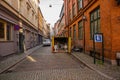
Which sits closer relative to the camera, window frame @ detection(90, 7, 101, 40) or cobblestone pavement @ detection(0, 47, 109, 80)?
cobblestone pavement @ detection(0, 47, 109, 80)

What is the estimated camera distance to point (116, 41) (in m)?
11.9

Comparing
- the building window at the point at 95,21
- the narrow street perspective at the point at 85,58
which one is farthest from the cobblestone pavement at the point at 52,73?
the building window at the point at 95,21

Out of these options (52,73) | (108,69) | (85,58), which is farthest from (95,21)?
(52,73)

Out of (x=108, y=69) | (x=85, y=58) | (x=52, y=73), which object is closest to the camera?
(x=52, y=73)

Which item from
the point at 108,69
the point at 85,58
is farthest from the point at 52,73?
the point at 85,58

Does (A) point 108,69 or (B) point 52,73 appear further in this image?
(A) point 108,69

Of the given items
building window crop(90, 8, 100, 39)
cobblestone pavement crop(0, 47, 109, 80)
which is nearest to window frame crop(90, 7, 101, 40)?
building window crop(90, 8, 100, 39)

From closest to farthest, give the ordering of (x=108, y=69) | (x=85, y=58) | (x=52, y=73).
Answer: (x=52, y=73) < (x=108, y=69) < (x=85, y=58)

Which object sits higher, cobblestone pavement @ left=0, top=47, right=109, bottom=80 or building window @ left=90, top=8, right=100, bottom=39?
building window @ left=90, top=8, right=100, bottom=39

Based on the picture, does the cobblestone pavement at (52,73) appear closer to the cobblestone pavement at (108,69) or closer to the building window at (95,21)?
the cobblestone pavement at (108,69)

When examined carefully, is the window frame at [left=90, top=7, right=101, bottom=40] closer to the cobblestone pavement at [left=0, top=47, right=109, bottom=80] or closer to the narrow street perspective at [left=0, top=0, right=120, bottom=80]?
the narrow street perspective at [left=0, top=0, right=120, bottom=80]

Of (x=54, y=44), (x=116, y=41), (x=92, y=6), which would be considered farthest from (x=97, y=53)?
(x=54, y=44)

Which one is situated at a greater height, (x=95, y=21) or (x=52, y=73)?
(x=95, y=21)

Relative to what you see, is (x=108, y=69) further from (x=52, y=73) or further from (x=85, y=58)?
(x=85, y=58)
